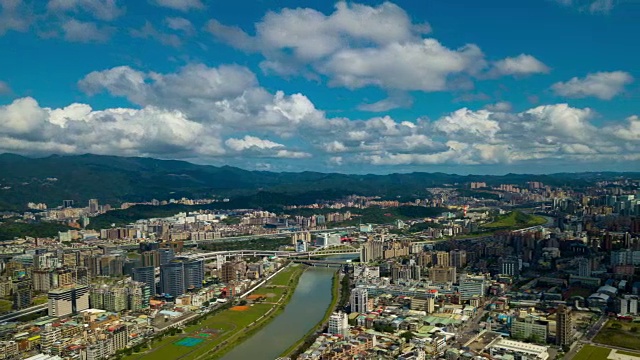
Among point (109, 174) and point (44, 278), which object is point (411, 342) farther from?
point (109, 174)

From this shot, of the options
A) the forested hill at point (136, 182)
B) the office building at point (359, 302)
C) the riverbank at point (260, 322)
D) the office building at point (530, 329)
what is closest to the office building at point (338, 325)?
the office building at point (359, 302)

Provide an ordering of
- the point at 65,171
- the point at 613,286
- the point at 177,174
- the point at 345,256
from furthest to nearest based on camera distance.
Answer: the point at 177,174
the point at 65,171
the point at 345,256
the point at 613,286

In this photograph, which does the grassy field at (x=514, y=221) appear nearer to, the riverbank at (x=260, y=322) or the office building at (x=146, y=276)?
the riverbank at (x=260, y=322)

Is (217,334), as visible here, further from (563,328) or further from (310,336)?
(563,328)

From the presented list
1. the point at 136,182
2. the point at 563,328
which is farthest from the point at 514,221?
the point at 136,182

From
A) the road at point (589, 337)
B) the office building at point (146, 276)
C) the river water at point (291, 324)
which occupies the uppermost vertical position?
the office building at point (146, 276)

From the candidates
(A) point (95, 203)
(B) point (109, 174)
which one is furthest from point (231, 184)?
(A) point (95, 203)
